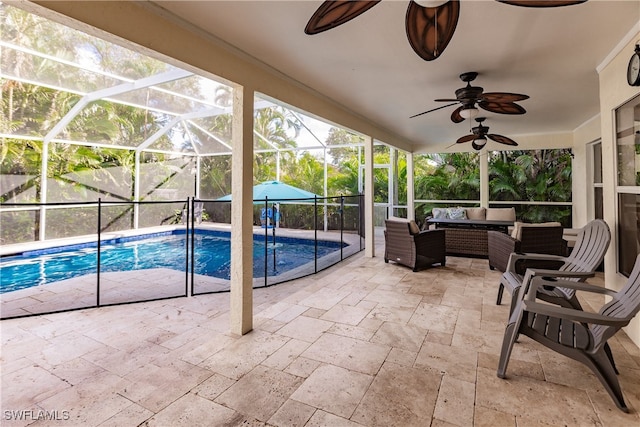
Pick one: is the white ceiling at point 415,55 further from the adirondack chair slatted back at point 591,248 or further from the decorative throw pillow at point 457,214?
the decorative throw pillow at point 457,214

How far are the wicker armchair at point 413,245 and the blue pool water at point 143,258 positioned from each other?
2.00m

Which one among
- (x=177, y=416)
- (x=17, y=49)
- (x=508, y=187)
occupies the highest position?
(x=17, y=49)

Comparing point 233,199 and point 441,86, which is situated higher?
point 441,86

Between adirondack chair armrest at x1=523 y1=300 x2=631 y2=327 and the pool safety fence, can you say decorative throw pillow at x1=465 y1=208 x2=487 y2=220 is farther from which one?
adirondack chair armrest at x1=523 y1=300 x2=631 y2=327

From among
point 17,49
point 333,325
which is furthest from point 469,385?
point 17,49

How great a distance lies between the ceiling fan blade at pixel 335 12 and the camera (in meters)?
1.40

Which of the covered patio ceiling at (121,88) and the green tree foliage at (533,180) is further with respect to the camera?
the green tree foliage at (533,180)

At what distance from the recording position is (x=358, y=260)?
6.08 m

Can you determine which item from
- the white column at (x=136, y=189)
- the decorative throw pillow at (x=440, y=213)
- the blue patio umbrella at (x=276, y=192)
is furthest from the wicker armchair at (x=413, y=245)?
the white column at (x=136, y=189)

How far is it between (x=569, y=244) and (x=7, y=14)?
9.46m

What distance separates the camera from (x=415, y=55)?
9.82ft

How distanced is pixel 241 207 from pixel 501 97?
294cm

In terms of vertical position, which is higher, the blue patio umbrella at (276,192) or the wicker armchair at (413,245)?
the blue patio umbrella at (276,192)

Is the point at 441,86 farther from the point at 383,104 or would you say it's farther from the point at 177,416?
the point at 177,416
